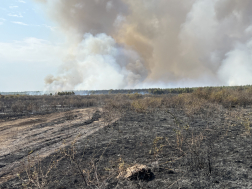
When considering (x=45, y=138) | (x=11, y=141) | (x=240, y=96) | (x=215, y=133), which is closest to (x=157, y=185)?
(x=215, y=133)

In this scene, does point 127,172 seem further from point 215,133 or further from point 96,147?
point 215,133

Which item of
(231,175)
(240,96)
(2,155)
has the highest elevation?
(240,96)

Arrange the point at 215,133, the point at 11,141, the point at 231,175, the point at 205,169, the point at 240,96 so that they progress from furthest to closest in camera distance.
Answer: the point at 240,96
the point at 11,141
the point at 215,133
the point at 205,169
the point at 231,175

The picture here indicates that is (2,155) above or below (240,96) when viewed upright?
below

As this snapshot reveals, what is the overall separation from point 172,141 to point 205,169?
2490 millimetres

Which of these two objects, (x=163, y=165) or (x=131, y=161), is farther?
(x=131, y=161)

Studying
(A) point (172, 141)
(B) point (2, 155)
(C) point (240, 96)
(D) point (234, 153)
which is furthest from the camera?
(C) point (240, 96)

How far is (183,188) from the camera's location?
341 cm

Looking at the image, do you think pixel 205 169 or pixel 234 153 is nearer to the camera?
pixel 205 169

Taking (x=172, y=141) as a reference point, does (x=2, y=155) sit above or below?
below

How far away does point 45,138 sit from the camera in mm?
8078

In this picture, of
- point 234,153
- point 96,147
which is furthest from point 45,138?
point 234,153

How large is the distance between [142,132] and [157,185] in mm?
4501

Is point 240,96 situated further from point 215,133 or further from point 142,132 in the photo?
point 142,132
